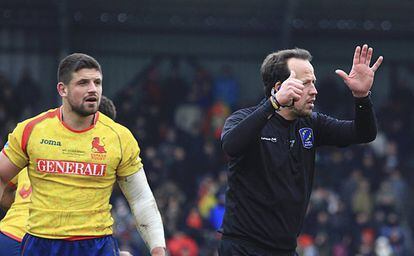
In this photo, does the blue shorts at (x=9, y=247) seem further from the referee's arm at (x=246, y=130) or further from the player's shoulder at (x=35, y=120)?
the referee's arm at (x=246, y=130)

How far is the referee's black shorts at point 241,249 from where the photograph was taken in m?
6.23

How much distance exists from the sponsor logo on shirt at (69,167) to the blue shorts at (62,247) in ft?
1.38

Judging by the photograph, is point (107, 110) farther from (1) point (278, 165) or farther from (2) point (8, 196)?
(1) point (278, 165)

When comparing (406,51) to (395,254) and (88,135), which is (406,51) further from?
(88,135)

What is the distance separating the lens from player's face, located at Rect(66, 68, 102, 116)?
621cm

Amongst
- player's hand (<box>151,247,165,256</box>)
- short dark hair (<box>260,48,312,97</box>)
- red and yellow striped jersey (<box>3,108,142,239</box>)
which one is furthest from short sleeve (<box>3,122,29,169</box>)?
short dark hair (<box>260,48,312,97</box>)

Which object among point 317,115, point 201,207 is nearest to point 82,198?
point 317,115

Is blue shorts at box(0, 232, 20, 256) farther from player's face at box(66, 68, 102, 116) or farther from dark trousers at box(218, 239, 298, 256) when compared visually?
dark trousers at box(218, 239, 298, 256)

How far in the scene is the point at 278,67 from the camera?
21.2 feet

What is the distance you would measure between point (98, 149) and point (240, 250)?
1.08m

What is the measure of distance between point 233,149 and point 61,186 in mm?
1089

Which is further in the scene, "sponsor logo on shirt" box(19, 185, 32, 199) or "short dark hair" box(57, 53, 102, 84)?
"sponsor logo on shirt" box(19, 185, 32, 199)

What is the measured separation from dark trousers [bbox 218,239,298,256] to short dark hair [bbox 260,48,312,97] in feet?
3.18

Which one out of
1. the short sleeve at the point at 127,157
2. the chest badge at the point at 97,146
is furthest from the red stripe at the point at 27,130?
the short sleeve at the point at 127,157
